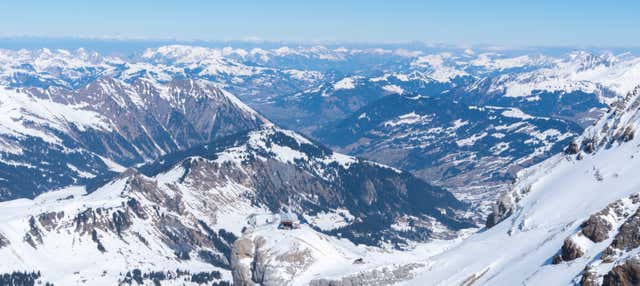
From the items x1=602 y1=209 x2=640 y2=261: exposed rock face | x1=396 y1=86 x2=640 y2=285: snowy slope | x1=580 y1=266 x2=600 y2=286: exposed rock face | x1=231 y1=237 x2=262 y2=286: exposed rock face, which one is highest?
A: x1=602 y1=209 x2=640 y2=261: exposed rock face

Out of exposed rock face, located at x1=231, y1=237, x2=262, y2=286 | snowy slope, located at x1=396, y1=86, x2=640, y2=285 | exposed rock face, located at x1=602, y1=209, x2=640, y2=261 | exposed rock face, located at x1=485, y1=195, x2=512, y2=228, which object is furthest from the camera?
exposed rock face, located at x1=485, y1=195, x2=512, y2=228

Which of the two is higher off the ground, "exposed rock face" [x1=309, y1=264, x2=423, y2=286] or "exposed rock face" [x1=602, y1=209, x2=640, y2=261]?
"exposed rock face" [x1=602, y1=209, x2=640, y2=261]

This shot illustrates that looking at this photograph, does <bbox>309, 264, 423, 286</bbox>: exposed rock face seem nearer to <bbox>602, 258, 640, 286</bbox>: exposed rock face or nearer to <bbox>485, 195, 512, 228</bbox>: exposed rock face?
<bbox>485, 195, 512, 228</bbox>: exposed rock face

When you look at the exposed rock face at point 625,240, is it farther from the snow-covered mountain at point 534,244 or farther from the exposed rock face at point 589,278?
the exposed rock face at point 589,278

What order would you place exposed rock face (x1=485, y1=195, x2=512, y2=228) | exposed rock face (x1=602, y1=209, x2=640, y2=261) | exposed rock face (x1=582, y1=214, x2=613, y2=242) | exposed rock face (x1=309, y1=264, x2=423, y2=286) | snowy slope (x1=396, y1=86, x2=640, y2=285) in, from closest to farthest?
exposed rock face (x1=602, y1=209, x2=640, y2=261), exposed rock face (x1=582, y1=214, x2=613, y2=242), snowy slope (x1=396, y1=86, x2=640, y2=285), exposed rock face (x1=309, y1=264, x2=423, y2=286), exposed rock face (x1=485, y1=195, x2=512, y2=228)

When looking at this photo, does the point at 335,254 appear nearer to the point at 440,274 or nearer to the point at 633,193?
the point at 440,274

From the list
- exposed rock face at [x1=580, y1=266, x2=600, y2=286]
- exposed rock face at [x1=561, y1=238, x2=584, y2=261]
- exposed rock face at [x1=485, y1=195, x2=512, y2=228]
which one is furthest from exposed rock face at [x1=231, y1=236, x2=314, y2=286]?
exposed rock face at [x1=580, y1=266, x2=600, y2=286]

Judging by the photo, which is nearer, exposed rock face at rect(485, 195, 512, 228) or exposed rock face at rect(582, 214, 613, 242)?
exposed rock face at rect(582, 214, 613, 242)

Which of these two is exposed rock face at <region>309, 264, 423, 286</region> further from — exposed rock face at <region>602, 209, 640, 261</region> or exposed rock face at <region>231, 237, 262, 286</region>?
exposed rock face at <region>602, 209, 640, 261</region>
